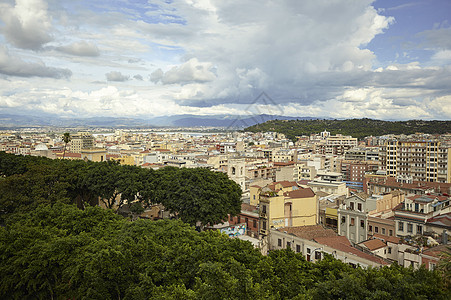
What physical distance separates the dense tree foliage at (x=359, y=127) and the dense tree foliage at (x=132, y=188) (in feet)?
396

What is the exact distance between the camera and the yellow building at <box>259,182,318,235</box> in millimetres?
31578

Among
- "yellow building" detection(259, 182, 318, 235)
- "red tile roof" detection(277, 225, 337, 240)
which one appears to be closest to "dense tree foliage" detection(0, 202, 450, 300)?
"red tile roof" detection(277, 225, 337, 240)

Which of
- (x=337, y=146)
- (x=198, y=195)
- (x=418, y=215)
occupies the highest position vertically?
(x=337, y=146)

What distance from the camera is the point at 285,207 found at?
→ 32.6 metres

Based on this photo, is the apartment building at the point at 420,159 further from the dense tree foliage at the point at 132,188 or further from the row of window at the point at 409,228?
the dense tree foliage at the point at 132,188

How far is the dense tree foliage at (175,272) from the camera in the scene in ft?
41.2

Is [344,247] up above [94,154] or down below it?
below

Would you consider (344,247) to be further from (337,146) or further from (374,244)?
(337,146)

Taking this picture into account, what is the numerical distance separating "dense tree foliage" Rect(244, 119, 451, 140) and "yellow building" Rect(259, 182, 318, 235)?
11580cm

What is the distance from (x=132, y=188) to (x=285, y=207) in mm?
14678

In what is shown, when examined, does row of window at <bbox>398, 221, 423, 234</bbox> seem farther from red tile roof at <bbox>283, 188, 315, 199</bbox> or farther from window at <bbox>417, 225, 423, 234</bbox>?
red tile roof at <bbox>283, 188, 315, 199</bbox>

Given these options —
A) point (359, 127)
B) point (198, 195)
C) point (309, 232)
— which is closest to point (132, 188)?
Answer: point (198, 195)

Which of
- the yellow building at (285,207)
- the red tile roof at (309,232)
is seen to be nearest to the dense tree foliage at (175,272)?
the red tile roof at (309,232)

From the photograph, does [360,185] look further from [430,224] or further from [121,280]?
[121,280]
